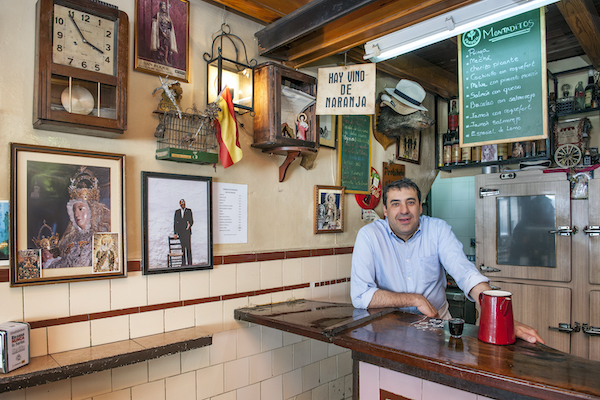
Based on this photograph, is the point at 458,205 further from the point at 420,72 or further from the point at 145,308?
the point at 145,308

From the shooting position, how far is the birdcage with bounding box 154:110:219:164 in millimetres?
2311

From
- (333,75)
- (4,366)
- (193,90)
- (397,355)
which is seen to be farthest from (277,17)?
(4,366)

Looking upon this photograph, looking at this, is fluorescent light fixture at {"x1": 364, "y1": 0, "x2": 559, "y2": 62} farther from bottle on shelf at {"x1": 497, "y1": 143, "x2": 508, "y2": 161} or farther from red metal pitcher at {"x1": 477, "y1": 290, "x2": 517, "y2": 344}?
bottle on shelf at {"x1": 497, "y1": 143, "x2": 508, "y2": 161}

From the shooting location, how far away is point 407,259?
2.77 meters

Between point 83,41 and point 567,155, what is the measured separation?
4008mm

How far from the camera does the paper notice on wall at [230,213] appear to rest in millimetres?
2688

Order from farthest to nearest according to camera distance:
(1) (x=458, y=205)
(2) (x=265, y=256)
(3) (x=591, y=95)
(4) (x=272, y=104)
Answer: (1) (x=458, y=205) < (3) (x=591, y=95) < (2) (x=265, y=256) < (4) (x=272, y=104)

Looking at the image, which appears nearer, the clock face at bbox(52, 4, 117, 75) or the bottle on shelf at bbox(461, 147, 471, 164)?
the clock face at bbox(52, 4, 117, 75)

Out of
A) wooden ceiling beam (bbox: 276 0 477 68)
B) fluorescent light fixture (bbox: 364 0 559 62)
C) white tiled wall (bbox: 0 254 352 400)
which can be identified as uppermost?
wooden ceiling beam (bbox: 276 0 477 68)

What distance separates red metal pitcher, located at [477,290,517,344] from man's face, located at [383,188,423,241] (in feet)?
3.31

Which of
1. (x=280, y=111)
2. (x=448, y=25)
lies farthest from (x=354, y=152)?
(x=448, y=25)

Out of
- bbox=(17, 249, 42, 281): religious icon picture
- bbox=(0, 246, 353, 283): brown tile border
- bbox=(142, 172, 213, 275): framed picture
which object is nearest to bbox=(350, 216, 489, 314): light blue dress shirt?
Result: bbox=(0, 246, 353, 283): brown tile border

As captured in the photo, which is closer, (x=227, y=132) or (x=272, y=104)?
(x=227, y=132)

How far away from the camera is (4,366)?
1661 millimetres
